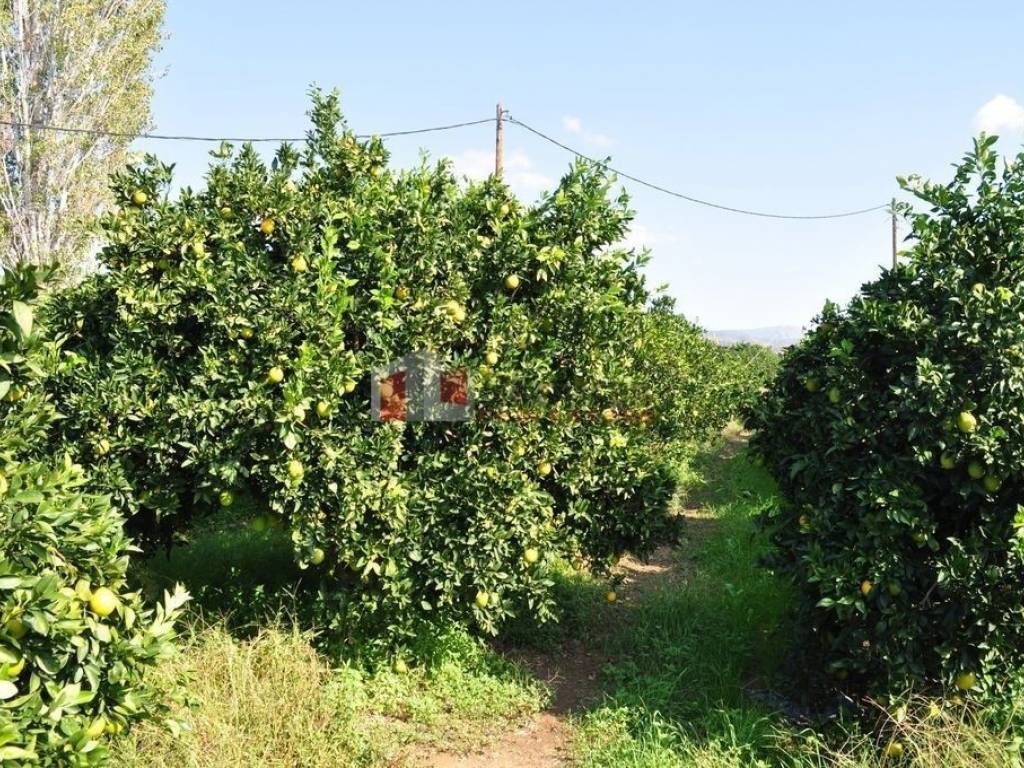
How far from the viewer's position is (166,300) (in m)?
4.39

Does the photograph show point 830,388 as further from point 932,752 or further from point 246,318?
point 246,318

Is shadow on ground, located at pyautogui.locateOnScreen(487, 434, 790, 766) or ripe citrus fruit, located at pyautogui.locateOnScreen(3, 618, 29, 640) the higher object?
ripe citrus fruit, located at pyautogui.locateOnScreen(3, 618, 29, 640)

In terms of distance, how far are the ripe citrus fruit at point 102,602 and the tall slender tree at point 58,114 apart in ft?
50.5

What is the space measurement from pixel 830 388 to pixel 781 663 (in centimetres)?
185

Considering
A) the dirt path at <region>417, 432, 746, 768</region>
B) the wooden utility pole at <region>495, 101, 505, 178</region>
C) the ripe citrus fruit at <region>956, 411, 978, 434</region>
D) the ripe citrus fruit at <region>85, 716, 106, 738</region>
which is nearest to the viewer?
the ripe citrus fruit at <region>85, 716, 106, 738</region>

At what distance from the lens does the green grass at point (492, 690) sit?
3.58 m

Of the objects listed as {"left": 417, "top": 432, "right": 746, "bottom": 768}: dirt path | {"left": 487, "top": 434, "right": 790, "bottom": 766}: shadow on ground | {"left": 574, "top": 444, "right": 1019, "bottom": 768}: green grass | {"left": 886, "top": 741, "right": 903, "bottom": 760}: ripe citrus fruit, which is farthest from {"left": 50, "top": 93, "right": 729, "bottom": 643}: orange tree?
{"left": 886, "top": 741, "right": 903, "bottom": 760}: ripe citrus fruit

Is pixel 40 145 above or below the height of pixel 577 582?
A: above

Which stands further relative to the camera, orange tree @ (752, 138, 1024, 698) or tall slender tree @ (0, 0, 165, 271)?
tall slender tree @ (0, 0, 165, 271)

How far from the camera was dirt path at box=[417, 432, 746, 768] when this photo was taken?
4250mm

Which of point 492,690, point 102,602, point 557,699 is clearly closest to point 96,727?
point 102,602

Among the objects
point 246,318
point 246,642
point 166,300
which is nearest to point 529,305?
point 246,318
